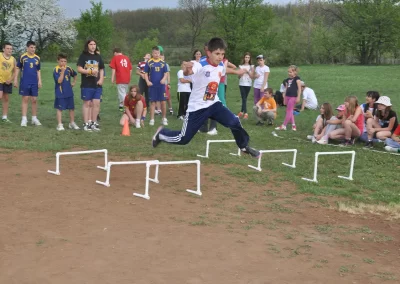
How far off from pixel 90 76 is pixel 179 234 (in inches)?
289

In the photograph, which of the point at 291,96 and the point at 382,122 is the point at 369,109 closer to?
the point at 382,122

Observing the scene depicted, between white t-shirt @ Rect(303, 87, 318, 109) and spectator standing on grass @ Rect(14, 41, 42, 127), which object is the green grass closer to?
spectator standing on grass @ Rect(14, 41, 42, 127)

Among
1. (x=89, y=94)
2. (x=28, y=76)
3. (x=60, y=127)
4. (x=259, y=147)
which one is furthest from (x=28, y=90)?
(x=259, y=147)

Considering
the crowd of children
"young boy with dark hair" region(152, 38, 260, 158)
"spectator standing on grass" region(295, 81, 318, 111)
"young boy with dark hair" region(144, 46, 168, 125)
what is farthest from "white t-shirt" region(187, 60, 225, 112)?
"spectator standing on grass" region(295, 81, 318, 111)

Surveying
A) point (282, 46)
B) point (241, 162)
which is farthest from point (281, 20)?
point (241, 162)

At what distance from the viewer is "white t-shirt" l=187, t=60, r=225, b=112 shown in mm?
7711

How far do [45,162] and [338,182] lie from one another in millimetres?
4795

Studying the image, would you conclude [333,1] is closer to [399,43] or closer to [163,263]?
[399,43]

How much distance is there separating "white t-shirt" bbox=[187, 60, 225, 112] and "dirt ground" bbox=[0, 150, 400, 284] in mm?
1230

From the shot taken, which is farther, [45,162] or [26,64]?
[26,64]

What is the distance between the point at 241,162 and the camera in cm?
953

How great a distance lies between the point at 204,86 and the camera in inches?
303

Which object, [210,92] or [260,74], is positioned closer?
[210,92]

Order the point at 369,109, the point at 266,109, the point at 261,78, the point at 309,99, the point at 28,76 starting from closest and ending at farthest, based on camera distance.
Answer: the point at 369,109, the point at 28,76, the point at 266,109, the point at 261,78, the point at 309,99
